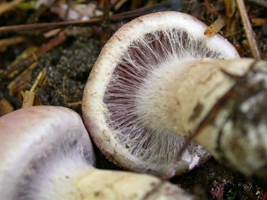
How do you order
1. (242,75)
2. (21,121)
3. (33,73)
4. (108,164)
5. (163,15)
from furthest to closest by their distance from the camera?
(33,73) < (108,164) < (163,15) < (21,121) < (242,75)

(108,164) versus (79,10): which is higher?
(79,10)

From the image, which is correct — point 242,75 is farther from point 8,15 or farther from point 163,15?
point 8,15

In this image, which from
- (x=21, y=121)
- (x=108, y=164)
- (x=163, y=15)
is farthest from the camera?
(x=108, y=164)

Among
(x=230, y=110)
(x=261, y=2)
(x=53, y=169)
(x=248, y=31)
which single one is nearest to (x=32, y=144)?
(x=53, y=169)

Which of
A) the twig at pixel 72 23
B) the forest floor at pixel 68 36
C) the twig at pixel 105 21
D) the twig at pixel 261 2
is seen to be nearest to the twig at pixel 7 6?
the forest floor at pixel 68 36

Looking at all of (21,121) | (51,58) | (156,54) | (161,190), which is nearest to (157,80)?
(156,54)

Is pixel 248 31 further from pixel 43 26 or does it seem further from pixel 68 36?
pixel 43 26

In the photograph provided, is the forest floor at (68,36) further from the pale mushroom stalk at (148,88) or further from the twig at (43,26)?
the pale mushroom stalk at (148,88)

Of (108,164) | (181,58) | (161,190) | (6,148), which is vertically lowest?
(108,164)

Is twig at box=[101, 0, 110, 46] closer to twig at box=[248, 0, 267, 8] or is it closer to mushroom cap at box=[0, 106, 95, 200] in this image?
mushroom cap at box=[0, 106, 95, 200]
